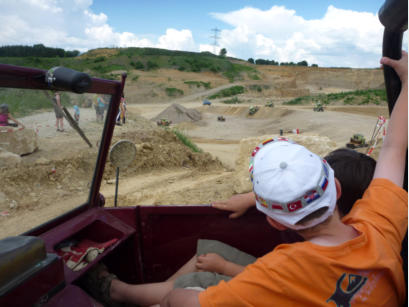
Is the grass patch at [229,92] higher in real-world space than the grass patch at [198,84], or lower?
lower

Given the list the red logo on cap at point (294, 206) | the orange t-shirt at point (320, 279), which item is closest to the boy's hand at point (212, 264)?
the orange t-shirt at point (320, 279)

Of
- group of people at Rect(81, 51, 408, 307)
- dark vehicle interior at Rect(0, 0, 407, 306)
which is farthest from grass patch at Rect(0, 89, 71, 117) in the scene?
group of people at Rect(81, 51, 408, 307)

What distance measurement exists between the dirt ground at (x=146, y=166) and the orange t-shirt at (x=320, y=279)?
1222 mm

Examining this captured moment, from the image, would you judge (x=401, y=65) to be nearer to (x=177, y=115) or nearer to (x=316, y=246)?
(x=316, y=246)

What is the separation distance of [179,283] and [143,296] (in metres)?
0.27

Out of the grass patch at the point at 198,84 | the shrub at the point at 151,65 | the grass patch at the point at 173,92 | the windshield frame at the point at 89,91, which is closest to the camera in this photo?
the windshield frame at the point at 89,91

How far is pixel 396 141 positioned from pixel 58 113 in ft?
5.59

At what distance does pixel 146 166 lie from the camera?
6816mm

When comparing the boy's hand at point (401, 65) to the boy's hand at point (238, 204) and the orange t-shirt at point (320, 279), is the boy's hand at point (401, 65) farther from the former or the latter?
the boy's hand at point (238, 204)

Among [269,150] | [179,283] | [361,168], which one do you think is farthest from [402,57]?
[179,283]

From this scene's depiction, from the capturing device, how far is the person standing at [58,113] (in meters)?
1.63

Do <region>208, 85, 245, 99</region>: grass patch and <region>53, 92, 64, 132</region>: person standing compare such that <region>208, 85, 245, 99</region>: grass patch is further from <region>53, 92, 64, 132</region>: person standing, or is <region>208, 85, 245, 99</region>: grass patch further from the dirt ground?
<region>53, 92, 64, 132</region>: person standing

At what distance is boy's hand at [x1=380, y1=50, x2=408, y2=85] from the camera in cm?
133

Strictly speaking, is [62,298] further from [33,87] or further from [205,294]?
[33,87]
